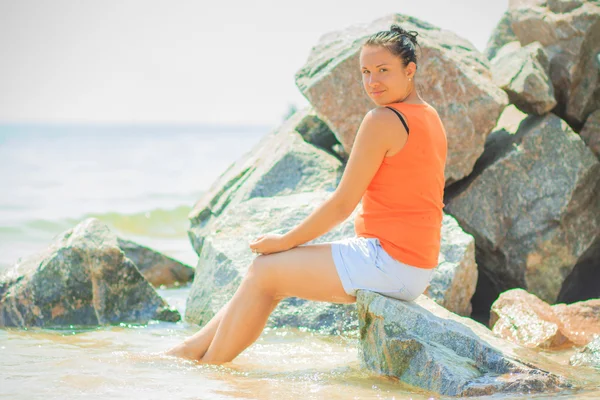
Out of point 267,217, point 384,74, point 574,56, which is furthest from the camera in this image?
point 574,56

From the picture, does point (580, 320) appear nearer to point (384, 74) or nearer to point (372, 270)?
point (372, 270)

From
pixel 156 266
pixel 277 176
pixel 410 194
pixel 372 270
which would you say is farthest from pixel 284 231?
pixel 156 266

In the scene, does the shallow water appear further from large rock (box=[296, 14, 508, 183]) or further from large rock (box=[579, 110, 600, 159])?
large rock (box=[579, 110, 600, 159])

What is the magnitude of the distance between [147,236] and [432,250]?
31.1 ft

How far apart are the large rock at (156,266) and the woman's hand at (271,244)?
360 centimetres

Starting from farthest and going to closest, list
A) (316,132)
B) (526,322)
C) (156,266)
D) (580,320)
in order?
1. (156,266)
2. (316,132)
3. (580,320)
4. (526,322)

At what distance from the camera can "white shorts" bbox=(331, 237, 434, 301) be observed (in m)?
4.01

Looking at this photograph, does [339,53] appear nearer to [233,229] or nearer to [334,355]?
[233,229]

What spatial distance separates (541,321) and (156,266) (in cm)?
391

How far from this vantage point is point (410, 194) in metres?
3.98

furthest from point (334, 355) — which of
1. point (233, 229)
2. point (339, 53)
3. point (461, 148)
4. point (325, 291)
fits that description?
point (339, 53)

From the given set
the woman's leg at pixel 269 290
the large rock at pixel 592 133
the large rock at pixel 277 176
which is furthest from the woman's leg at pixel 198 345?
the large rock at pixel 592 133

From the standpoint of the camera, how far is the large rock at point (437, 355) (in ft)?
12.1

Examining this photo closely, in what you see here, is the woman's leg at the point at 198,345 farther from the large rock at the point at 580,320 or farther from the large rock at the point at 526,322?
the large rock at the point at 580,320
